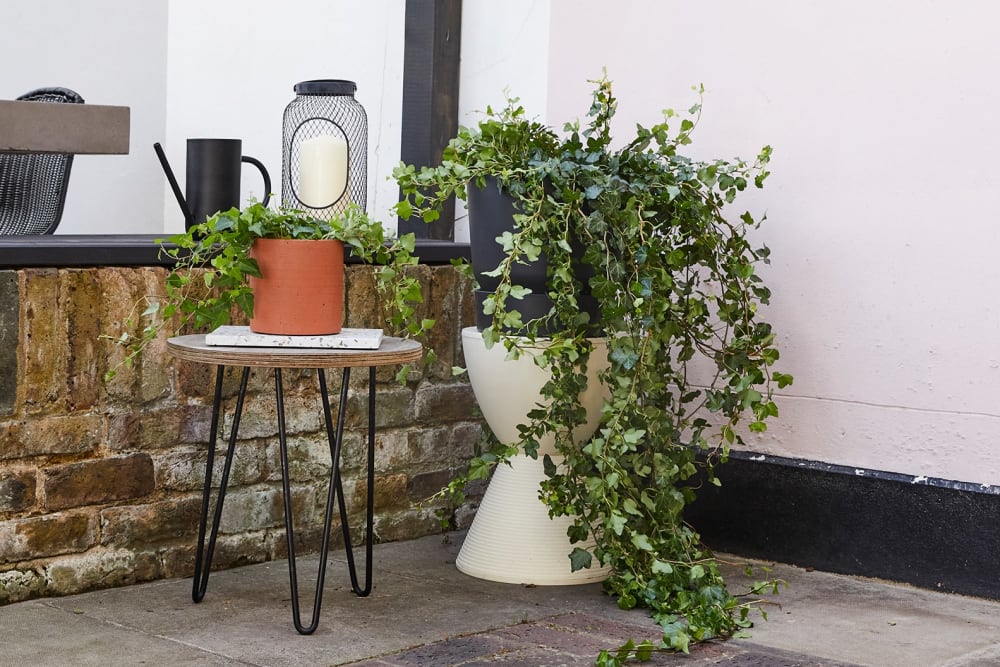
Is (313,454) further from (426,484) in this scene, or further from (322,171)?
(322,171)

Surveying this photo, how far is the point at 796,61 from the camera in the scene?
2.87 meters

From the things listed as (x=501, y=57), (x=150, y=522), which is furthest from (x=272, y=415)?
(x=501, y=57)

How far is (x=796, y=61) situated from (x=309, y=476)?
4.77 feet

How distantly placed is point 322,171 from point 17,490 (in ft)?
3.51

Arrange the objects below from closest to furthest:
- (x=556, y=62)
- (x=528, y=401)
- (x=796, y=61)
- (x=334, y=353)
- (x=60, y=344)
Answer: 1. (x=334, y=353)
2. (x=60, y=344)
3. (x=528, y=401)
4. (x=796, y=61)
5. (x=556, y=62)

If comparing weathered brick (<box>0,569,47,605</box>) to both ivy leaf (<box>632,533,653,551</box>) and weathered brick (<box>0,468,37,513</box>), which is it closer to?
weathered brick (<box>0,468,37,513</box>)

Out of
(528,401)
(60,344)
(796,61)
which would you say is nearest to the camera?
(60,344)

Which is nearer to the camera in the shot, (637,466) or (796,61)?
(637,466)

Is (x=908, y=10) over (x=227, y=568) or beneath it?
over

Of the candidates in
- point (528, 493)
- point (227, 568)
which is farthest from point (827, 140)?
point (227, 568)

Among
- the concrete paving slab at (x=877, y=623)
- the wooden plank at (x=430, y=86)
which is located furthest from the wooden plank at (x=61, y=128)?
the wooden plank at (x=430, y=86)

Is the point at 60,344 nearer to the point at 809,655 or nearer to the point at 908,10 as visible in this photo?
the point at 809,655

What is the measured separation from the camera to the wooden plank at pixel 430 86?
344 cm

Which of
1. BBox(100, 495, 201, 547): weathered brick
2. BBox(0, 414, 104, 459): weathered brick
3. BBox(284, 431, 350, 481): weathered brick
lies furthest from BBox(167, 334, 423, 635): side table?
BBox(284, 431, 350, 481): weathered brick
